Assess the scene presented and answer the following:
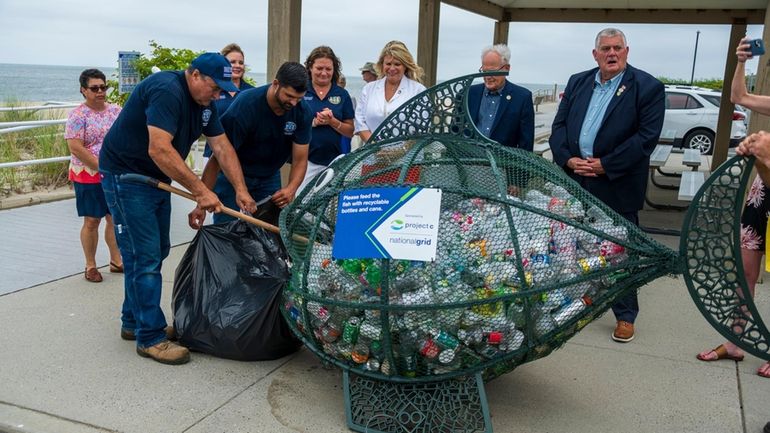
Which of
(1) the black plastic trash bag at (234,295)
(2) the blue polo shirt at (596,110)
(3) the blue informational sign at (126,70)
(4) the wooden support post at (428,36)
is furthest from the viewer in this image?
(4) the wooden support post at (428,36)

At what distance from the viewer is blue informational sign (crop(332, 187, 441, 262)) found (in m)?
3.10

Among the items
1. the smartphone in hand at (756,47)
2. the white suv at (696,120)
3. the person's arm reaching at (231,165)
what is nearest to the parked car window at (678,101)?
the white suv at (696,120)

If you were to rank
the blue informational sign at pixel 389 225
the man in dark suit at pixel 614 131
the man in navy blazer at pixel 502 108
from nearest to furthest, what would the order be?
the blue informational sign at pixel 389 225
the man in dark suit at pixel 614 131
the man in navy blazer at pixel 502 108

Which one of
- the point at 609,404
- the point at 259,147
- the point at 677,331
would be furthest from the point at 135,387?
the point at 677,331

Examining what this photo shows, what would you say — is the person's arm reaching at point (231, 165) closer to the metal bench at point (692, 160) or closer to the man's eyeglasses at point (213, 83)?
the man's eyeglasses at point (213, 83)

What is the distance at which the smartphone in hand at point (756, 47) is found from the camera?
11.8 ft

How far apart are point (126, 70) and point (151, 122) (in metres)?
5.90

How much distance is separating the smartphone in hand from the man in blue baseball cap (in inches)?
107

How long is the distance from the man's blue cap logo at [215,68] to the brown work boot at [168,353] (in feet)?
4.96

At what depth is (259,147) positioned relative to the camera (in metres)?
4.64

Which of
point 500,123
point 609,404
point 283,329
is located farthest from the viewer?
point 500,123

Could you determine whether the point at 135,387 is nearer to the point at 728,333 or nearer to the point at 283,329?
the point at 283,329

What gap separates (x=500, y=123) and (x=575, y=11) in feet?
21.5

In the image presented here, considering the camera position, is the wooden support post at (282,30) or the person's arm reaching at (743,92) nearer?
the person's arm reaching at (743,92)
